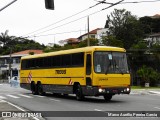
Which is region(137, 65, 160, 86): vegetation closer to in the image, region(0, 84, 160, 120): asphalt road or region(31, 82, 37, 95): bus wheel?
region(31, 82, 37, 95): bus wheel

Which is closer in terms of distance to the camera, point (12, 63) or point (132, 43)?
point (132, 43)

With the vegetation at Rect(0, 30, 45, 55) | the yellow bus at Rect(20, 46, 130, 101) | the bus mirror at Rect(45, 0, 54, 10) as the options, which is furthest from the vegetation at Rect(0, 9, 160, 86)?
the bus mirror at Rect(45, 0, 54, 10)

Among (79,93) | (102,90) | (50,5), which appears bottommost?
(79,93)

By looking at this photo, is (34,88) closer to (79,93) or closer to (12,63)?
(79,93)

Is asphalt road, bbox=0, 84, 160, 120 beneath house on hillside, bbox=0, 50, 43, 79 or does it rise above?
beneath

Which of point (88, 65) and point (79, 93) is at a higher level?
point (88, 65)

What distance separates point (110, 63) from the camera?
24.8 metres

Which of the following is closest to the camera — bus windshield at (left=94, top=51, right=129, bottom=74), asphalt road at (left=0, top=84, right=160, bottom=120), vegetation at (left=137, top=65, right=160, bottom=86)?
asphalt road at (left=0, top=84, right=160, bottom=120)

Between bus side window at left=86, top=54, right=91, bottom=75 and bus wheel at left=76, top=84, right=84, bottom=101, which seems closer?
bus side window at left=86, top=54, right=91, bottom=75

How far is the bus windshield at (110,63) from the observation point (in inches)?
968

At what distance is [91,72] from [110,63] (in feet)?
3.82

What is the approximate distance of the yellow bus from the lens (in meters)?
24.5

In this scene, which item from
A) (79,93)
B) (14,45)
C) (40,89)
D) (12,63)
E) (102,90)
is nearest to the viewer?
(102,90)

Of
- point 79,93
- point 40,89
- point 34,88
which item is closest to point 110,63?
point 79,93
